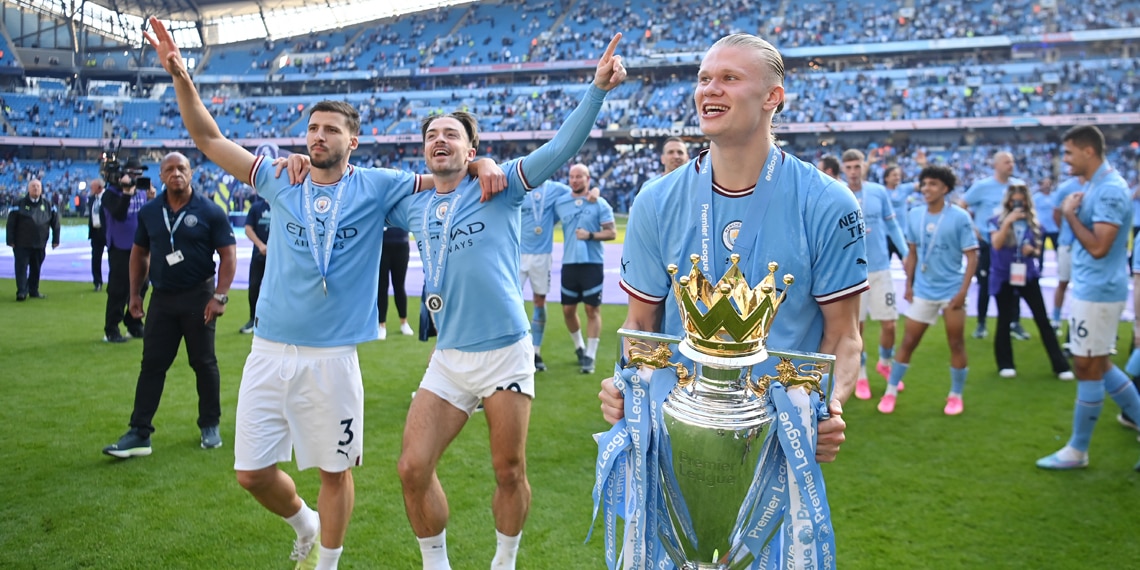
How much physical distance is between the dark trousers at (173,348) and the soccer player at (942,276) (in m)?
5.54

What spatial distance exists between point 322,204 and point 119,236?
7.48 metres

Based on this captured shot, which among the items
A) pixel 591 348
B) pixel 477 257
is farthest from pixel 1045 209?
pixel 477 257

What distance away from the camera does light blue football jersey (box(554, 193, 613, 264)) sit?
827cm

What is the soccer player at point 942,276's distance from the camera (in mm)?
6574

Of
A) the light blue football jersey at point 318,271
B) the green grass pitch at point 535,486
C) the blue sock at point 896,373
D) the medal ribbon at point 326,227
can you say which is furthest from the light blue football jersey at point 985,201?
the medal ribbon at point 326,227

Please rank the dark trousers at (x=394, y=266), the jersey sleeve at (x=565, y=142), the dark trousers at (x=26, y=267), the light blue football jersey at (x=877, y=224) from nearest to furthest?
the jersey sleeve at (x=565, y=142)
the light blue football jersey at (x=877, y=224)
the dark trousers at (x=394, y=266)
the dark trousers at (x=26, y=267)

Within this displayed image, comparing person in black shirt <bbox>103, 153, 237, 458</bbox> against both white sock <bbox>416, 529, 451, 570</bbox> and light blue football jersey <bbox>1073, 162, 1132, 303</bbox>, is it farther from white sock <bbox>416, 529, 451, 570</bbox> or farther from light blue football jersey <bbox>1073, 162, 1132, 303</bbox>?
light blue football jersey <bbox>1073, 162, 1132, 303</bbox>

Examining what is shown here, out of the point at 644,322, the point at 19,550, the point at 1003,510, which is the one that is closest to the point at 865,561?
the point at 1003,510

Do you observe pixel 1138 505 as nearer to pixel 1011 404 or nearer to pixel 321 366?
pixel 1011 404

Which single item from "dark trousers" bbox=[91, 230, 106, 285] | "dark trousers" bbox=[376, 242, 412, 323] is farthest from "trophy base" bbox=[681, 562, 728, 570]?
"dark trousers" bbox=[91, 230, 106, 285]

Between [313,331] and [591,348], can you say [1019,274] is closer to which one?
[591,348]

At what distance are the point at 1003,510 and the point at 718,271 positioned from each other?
144 inches

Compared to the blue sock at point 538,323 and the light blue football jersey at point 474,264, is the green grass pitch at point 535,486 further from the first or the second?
the light blue football jersey at point 474,264

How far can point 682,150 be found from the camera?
6.69 meters
